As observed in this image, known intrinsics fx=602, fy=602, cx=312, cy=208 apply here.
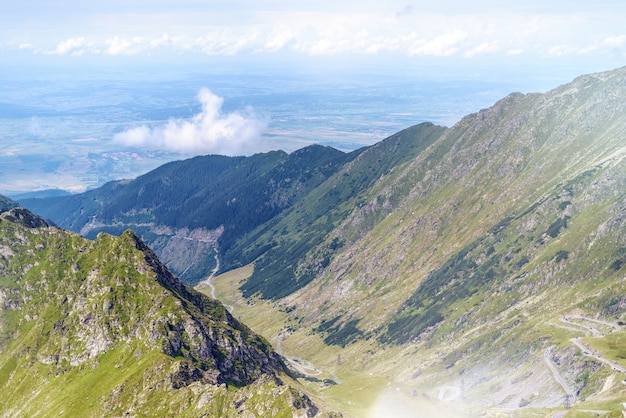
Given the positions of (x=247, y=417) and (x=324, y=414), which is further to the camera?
(x=247, y=417)

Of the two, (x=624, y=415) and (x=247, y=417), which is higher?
(x=624, y=415)

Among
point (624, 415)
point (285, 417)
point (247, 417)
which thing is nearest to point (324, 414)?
point (285, 417)

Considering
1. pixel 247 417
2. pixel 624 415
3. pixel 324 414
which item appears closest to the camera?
pixel 624 415

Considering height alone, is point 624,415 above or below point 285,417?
above

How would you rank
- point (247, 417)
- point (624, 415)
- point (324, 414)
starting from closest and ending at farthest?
point (624, 415) → point (324, 414) → point (247, 417)

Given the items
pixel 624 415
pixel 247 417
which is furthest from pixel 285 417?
pixel 624 415

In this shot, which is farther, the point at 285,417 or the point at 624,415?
the point at 285,417

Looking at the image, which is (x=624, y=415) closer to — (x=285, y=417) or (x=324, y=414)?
(x=324, y=414)
